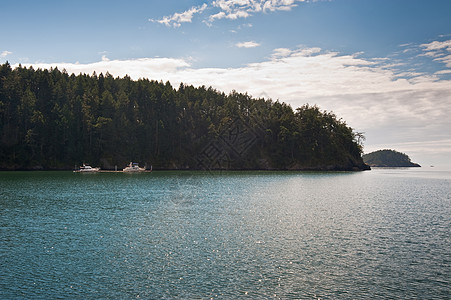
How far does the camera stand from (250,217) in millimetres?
49844

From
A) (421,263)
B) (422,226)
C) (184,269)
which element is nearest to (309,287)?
(184,269)

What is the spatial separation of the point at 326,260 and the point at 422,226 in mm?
23006

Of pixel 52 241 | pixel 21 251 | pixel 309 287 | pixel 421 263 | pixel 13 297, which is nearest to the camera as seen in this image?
pixel 13 297

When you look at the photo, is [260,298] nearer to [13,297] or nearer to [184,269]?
[184,269]

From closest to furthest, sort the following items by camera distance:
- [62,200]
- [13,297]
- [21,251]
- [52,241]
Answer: [13,297] < [21,251] < [52,241] < [62,200]

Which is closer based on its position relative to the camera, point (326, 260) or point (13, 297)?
point (13, 297)

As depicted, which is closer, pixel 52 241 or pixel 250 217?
pixel 52 241

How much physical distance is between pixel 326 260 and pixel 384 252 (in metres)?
6.80

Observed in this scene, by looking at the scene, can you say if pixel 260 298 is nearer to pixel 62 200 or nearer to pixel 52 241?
pixel 52 241

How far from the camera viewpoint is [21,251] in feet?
100

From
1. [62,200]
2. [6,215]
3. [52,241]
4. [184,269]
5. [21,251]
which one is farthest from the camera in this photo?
[62,200]

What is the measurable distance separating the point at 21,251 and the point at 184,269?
15649 millimetres

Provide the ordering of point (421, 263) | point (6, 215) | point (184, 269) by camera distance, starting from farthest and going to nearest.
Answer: point (6, 215) < point (421, 263) < point (184, 269)

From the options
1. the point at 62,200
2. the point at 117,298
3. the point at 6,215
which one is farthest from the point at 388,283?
the point at 62,200
